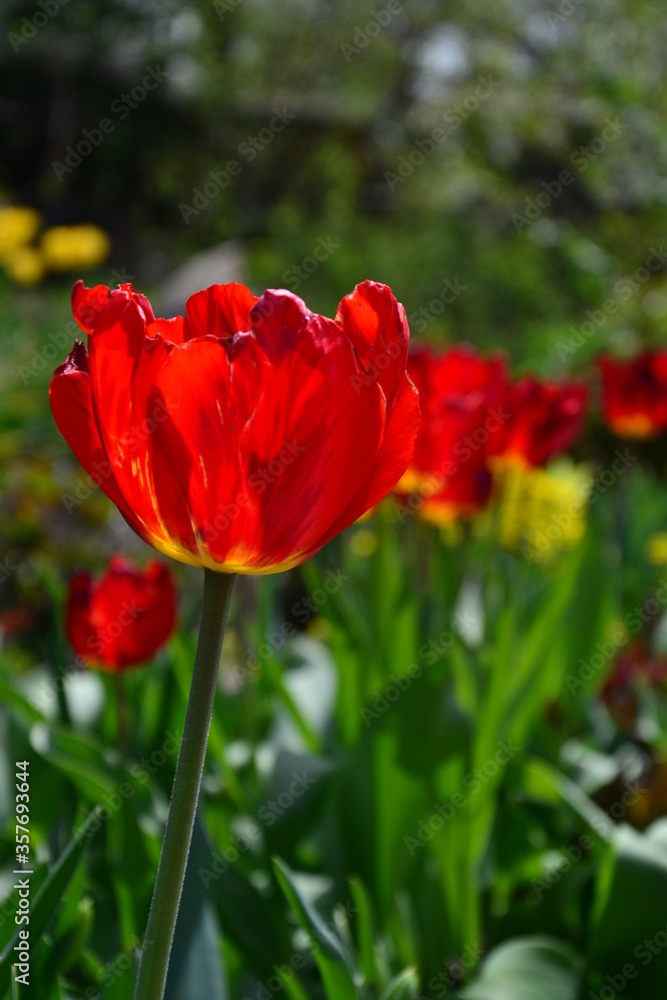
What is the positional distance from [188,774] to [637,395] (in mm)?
1454

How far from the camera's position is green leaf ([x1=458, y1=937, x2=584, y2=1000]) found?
104cm

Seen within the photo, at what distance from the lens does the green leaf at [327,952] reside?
2.35 ft

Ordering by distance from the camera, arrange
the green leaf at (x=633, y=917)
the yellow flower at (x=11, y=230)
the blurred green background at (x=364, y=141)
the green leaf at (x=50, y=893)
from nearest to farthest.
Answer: the green leaf at (x=50, y=893) → the green leaf at (x=633, y=917) → the yellow flower at (x=11, y=230) → the blurred green background at (x=364, y=141)

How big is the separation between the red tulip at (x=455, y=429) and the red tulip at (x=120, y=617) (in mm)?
460

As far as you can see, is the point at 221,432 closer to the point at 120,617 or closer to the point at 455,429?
the point at 120,617

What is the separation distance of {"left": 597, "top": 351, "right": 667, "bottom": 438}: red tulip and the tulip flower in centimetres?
134

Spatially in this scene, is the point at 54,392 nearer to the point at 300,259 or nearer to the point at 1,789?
the point at 1,789

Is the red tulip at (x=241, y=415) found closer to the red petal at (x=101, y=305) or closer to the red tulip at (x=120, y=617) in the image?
the red petal at (x=101, y=305)

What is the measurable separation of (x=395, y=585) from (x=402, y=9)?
12.3 metres

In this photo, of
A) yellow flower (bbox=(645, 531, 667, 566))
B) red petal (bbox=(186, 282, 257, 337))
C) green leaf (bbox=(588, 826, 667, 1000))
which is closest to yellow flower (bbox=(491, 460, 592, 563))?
yellow flower (bbox=(645, 531, 667, 566))

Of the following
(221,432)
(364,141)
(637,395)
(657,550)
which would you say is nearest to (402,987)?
(221,432)

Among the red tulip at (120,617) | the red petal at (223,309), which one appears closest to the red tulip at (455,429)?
the red tulip at (120,617)

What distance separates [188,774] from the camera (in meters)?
0.49

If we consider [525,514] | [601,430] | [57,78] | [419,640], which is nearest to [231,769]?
[419,640]
